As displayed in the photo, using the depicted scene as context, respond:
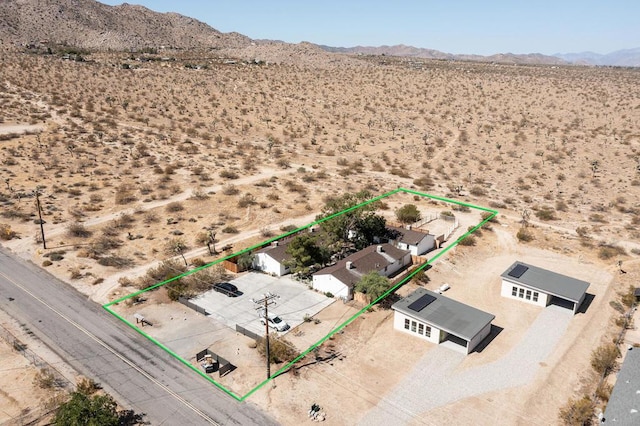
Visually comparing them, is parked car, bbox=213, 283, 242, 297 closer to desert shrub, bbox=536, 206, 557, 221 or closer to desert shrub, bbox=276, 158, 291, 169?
desert shrub, bbox=276, 158, 291, 169

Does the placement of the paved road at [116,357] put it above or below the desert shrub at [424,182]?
below

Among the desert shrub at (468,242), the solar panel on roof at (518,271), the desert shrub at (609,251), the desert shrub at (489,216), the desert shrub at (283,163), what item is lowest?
the desert shrub at (609,251)

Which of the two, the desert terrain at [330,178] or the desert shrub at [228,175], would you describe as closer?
the desert terrain at [330,178]

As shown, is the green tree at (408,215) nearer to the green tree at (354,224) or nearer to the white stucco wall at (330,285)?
the green tree at (354,224)

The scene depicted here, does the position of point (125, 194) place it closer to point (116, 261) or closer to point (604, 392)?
point (116, 261)

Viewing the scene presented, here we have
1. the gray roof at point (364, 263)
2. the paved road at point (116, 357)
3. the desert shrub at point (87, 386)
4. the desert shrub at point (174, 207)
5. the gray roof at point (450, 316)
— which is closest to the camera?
the paved road at point (116, 357)

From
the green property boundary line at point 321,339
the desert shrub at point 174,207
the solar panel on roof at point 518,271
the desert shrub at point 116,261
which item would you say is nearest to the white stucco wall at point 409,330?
the green property boundary line at point 321,339

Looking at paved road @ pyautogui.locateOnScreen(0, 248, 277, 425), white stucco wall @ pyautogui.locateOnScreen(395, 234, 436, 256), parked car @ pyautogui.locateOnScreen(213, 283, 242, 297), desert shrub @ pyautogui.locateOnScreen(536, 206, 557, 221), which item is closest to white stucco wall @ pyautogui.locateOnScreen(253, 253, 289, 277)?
parked car @ pyautogui.locateOnScreen(213, 283, 242, 297)

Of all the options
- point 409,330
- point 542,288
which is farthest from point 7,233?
point 542,288
